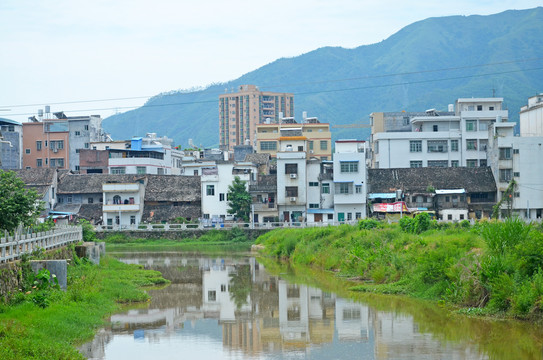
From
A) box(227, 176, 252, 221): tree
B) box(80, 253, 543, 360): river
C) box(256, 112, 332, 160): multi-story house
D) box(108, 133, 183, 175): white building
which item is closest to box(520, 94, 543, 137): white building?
box(256, 112, 332, 160): multi-story house

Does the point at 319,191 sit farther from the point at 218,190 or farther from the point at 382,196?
the point at 218,190

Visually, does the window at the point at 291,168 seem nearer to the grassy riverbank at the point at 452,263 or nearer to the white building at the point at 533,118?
the grassy riverbank at the point at 452,263

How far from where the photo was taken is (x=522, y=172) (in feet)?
213

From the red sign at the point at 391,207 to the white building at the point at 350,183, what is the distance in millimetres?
1256

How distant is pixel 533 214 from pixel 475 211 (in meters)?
5.01

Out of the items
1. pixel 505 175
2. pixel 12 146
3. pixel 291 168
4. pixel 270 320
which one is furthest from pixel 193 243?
pixel 270 320

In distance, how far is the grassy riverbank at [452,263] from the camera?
23.0m

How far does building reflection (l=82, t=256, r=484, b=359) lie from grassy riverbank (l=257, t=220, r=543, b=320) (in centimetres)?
248

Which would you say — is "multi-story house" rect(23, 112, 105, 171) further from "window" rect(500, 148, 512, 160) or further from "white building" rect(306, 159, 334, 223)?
"window" rect(500, 148, 512, 160)

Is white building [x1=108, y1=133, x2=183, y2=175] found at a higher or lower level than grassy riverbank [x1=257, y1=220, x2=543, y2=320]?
higher

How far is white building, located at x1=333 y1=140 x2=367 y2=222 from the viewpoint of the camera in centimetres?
6569

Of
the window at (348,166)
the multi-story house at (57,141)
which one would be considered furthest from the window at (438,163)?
the multi-story house at (57,141)

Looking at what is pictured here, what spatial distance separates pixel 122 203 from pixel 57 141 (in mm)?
20431

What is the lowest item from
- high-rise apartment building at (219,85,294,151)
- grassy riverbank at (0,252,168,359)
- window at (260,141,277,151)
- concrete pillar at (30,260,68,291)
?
grassy riverbank at (0,252,168,359)
